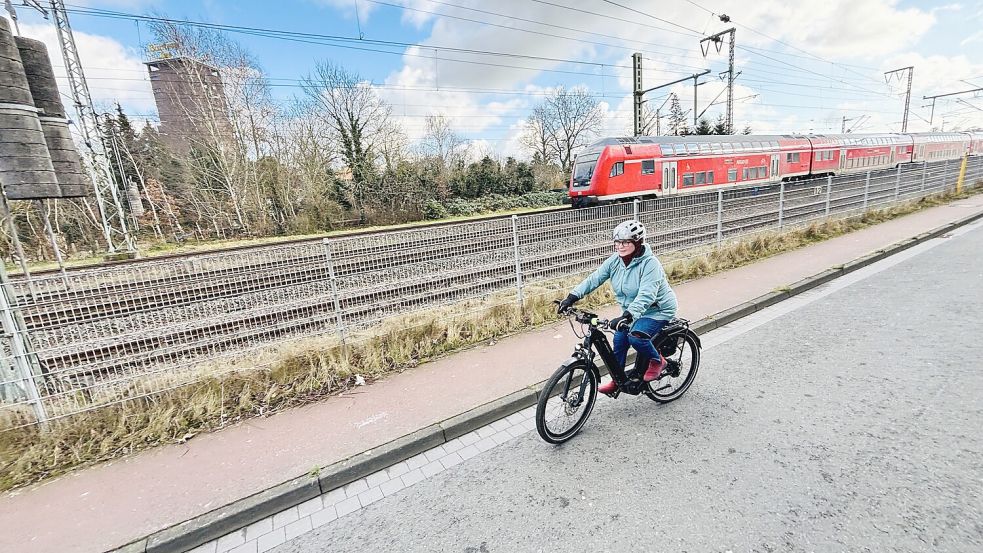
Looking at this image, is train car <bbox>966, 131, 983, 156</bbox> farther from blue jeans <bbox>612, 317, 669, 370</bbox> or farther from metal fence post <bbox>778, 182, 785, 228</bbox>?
blue jeans <bbox>612, 317, 669, 370</bbox>

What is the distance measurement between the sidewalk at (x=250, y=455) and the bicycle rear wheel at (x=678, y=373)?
3.77 feet

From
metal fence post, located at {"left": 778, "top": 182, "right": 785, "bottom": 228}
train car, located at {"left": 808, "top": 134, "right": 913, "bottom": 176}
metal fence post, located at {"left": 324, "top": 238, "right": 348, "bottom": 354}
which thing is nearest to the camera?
metal fence post, located at {"left": 324, "top": 238, "right": 348, "bottom": 354}

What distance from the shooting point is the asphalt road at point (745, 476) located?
236cm

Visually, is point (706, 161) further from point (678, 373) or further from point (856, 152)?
point (678, 373)

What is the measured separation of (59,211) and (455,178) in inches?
883

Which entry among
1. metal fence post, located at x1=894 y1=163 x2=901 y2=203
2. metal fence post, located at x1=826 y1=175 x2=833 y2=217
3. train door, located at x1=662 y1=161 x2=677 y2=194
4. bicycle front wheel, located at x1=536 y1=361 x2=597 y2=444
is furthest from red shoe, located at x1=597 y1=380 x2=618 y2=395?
metal fence post, located at x1=894 y1=163 x2=901 y2=203

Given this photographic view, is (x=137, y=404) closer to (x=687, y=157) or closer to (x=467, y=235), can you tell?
(x=467, y=235)

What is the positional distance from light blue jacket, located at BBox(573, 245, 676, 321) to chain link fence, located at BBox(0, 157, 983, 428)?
276cm

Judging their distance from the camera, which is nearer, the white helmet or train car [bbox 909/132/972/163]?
the white helmet

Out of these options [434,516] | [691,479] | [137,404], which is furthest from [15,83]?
[691,479]

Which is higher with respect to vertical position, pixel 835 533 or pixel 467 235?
pixel 467 235

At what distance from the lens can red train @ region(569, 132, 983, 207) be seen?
16.3 meters

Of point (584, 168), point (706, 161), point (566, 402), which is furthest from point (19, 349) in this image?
point (706, 161)

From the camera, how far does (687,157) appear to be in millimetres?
17828
